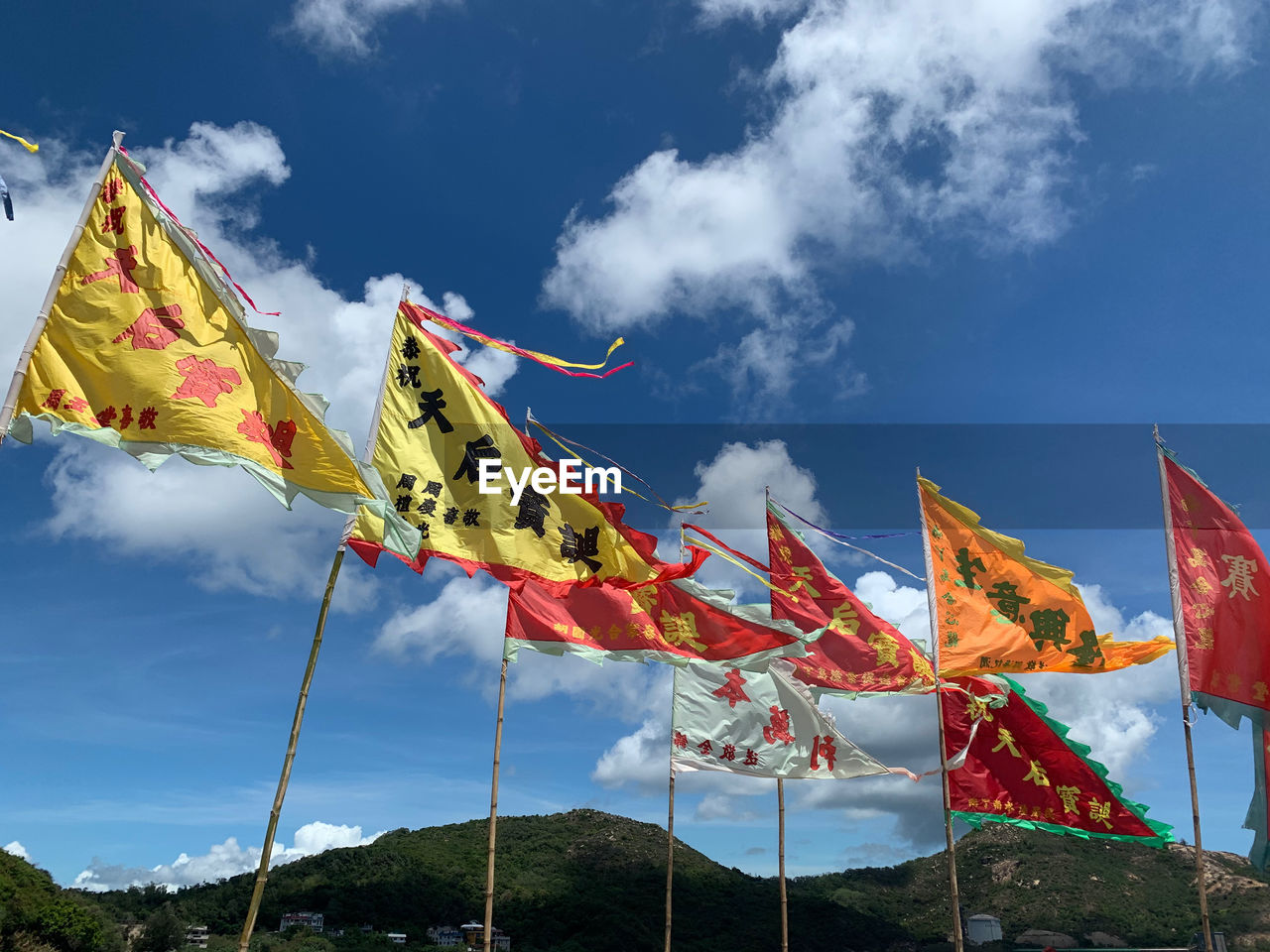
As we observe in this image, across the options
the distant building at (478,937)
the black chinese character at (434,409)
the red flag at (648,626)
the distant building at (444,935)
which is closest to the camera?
the black chinese character at (434,409)

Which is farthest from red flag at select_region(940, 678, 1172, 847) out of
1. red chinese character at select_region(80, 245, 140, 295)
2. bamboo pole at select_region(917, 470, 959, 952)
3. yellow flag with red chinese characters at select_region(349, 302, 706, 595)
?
red chinese character at select_region(80, 245, 140, 295)

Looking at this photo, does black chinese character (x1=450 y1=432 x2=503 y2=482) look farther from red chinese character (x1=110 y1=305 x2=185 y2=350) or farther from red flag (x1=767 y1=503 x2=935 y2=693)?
red flag (x1=767 y1=503 x2=935 y2=693)

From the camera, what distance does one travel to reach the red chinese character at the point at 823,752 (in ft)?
63.5

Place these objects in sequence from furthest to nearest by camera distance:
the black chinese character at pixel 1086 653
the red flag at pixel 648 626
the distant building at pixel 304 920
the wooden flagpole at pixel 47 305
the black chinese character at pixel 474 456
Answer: the distant building at pixel 304 920, the black chinese character at pixel 1086 653, the red flag at pixel 648 626, the black chinese character at pixel 474 456, the wooden flagpole at pixel 47 305

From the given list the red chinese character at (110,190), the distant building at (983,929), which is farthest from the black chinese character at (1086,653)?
the distant building at (983,929)

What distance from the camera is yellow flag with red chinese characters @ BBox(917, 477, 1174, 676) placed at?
695 inches

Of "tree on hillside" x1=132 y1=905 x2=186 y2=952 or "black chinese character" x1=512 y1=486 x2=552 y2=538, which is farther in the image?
"tree on hillside" x1=132 y1=905 x2=186 y2=952

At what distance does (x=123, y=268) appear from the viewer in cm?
930

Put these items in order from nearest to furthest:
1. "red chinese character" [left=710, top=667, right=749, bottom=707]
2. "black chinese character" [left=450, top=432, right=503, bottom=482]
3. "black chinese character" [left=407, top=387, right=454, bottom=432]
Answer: "black chinese character" [left=407, top=387, right=454, bottom=432]
"black chinese character" [left=450, top=432, right=503, bottom=482]
"red chinese character" [left=710, top=667, right=749, bottom=707]

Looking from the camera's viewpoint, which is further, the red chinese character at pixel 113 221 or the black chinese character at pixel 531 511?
the black chinese character at pixel 531 511

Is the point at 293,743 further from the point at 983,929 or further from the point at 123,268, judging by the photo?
the point at 983,929

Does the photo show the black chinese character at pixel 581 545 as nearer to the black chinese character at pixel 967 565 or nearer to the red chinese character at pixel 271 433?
the red chinese character at pixel 271 433

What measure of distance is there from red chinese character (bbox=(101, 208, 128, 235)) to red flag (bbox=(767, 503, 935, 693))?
538 inches

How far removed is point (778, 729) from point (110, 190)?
15396 mm
